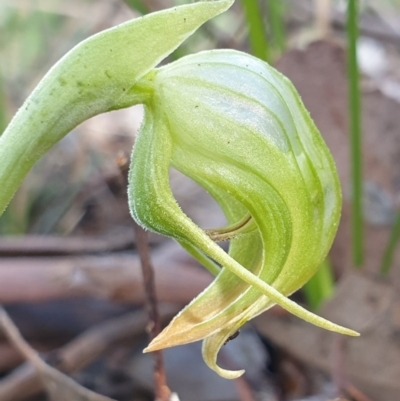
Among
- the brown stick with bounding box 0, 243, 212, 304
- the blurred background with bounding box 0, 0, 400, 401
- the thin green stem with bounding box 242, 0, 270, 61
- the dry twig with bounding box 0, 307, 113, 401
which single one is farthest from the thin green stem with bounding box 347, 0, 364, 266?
the dry twig with bounding box 0, 307, 113, 401

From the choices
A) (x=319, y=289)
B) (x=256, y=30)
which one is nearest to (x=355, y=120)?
(x=256, y=30)

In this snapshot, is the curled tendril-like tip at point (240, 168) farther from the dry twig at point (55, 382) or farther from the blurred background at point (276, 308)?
the blurred background at point (276, 308)

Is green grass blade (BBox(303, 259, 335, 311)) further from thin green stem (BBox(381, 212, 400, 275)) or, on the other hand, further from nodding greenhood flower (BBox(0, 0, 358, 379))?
nodding greenhood flower (BBox(0, 0, 358, 379))

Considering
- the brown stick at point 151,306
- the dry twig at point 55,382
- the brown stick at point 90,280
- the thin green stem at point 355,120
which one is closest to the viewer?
the brown stick at point 151,306

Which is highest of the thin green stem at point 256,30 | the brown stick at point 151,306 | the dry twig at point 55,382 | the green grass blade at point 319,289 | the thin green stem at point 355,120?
the thin green stem at point 256,30

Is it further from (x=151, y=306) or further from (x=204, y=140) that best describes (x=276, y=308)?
(x=204, y=140)

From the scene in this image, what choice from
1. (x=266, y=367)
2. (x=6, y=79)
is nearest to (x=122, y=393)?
(x=266, y=367)

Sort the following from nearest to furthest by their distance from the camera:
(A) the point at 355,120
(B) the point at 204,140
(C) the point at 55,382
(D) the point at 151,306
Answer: (B) the point at 204,140, (D) the point at 151,306, (C) the point at 55,382, (A) the point at 355,120

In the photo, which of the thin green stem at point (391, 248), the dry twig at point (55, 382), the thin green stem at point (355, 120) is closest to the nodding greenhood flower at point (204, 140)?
the dry twig at point (55, 382)
